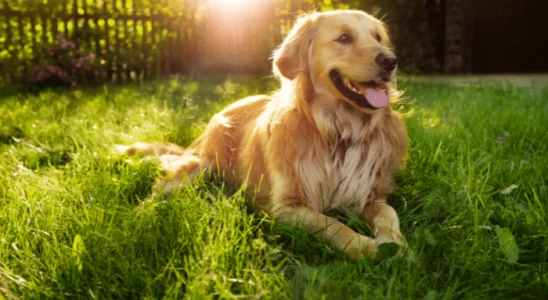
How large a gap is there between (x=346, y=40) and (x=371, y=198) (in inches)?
30.1

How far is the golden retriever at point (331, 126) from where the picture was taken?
8.02 feet

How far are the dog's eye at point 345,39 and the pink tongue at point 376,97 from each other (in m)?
Answer: 0.27

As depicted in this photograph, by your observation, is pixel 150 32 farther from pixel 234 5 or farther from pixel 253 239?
pixel 253 239

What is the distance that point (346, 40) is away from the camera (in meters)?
2.57

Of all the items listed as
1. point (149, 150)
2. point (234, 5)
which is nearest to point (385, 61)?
point (149, 150)

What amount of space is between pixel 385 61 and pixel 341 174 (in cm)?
56

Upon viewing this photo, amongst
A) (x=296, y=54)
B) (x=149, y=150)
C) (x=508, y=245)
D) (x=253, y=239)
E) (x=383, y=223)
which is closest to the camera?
(x=508, y=245)

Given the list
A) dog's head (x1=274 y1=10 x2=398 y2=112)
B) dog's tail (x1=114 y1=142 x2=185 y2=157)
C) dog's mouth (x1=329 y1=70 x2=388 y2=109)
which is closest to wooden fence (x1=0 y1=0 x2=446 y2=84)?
dog's tail (x1=114 y1=142 x2=185 y2=157)

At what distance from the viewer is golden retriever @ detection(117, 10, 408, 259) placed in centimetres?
245

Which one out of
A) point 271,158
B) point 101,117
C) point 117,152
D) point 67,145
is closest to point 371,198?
point 271,158

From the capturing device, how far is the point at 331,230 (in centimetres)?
211

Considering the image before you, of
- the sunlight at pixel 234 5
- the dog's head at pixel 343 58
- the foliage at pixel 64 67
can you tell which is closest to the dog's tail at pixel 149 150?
the dog's head at pixel 343 58

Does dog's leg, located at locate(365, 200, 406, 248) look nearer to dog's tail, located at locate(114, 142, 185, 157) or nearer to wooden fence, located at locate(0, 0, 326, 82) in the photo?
dog's tail, located at locate(114, 142, 185, 157)

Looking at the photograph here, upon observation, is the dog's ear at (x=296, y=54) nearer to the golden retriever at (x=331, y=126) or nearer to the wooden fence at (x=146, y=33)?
the golden retriever at (x=331, y=126)
